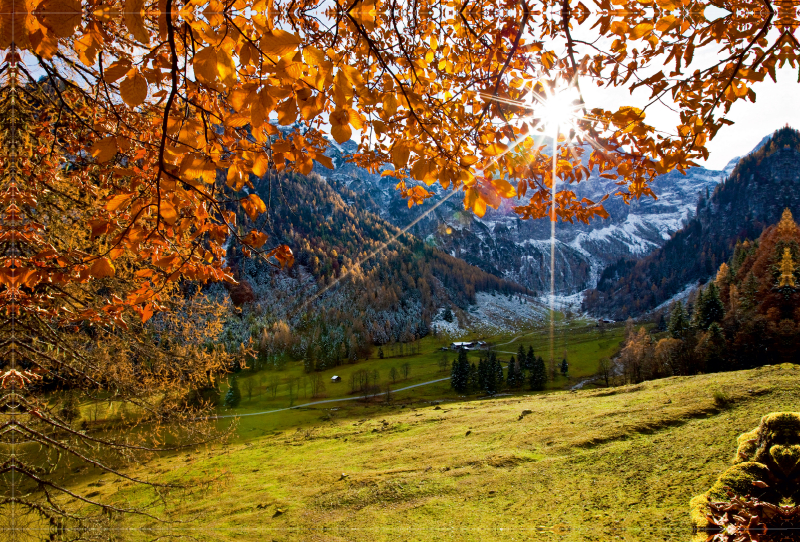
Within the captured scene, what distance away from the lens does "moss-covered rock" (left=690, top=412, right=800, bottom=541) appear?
12.8ft

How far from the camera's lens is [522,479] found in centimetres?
971

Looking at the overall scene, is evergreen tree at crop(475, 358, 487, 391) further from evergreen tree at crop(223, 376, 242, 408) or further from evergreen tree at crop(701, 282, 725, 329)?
evergreen tree at crop(223, 376, 242, 408)

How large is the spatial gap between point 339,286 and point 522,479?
112295 mm

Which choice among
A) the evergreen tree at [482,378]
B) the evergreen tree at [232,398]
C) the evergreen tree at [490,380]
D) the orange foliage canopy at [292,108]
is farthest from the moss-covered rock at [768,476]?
the evergreen tree at [232,398]

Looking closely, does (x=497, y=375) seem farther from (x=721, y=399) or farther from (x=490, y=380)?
(x=721, y=399)

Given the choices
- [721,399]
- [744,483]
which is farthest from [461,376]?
[744,483]

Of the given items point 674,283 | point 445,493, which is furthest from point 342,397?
point 674,283

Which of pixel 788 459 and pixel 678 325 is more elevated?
pixel 788 459

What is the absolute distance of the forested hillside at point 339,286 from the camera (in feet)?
292

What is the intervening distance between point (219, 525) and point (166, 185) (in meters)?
17.6

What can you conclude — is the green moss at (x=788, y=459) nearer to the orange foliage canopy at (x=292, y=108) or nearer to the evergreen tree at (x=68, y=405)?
the orange foliage canopy at (x=292, y=108)

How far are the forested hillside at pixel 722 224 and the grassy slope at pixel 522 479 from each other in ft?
528

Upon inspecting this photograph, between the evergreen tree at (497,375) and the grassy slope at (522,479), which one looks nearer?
the grassy slope at (522,479)

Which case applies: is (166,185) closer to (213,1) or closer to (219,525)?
(213,1)
